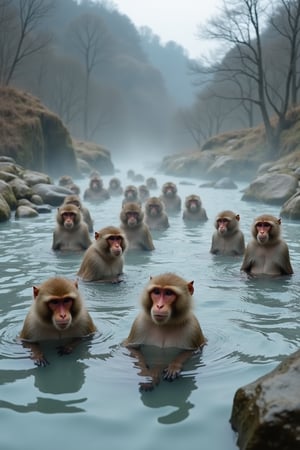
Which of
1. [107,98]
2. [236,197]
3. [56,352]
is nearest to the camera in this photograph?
[56,352]

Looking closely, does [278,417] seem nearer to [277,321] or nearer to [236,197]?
[277,321]

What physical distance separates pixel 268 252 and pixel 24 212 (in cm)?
772

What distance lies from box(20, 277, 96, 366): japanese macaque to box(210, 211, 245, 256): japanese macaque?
168 inches

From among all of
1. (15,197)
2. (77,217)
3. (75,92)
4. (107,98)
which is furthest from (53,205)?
(107,98)

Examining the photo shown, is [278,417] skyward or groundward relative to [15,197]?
groundward

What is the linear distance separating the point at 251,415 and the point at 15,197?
12.9m

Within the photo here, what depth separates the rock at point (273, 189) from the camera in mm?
17234

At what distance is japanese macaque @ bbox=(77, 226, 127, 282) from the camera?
7059 millimetres

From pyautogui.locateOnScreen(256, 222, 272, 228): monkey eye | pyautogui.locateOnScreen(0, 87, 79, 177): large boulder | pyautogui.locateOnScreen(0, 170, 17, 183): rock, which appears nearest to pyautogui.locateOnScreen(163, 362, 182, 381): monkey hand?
pyautogui.locateOnScreen(256, 222, 272, 228): monkey eye

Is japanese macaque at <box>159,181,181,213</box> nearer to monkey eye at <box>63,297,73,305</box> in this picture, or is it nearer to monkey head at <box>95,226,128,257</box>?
monkey head at <box>95,226,128,257</box>

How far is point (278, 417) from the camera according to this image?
3119mm

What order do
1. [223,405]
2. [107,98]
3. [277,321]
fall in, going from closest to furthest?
1. [223,405]
2. [277,321]
3. [107,98]

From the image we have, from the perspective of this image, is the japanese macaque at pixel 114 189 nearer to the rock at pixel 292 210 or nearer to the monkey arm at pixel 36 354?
the rock at pixel 292 210

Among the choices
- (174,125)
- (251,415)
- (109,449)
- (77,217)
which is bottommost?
(109,449)
